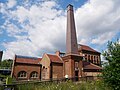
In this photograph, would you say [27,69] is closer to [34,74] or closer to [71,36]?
[34,74]

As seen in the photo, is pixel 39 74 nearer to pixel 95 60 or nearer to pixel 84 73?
pixel 84 73

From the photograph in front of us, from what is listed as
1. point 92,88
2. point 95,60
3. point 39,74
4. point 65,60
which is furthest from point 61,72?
point 92,88

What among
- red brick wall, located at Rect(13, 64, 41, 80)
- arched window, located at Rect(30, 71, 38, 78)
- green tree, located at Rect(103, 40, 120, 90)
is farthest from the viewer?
arched window, located at Rect(30, 71, 38, 78)

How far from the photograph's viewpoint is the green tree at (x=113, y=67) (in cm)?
770

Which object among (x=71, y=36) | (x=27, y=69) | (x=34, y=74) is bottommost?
(x=34, y=74)

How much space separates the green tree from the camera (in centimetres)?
770

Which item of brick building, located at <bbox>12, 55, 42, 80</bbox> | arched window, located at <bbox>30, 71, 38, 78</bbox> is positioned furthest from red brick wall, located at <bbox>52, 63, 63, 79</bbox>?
arched window, located at <bbox>30, 71, 38, 78</bbox>

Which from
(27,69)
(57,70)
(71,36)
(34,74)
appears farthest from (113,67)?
(34,74)

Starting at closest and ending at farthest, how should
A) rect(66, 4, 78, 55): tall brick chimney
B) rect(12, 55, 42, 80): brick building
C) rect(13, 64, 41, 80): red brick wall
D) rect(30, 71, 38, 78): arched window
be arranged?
rect(13, 64, 41, 80): red brick wall, rect(12, 55, 42, 80): brick building, rect(66, 4, 78, 55): tall brick chimney, rect(30, 71, 38, 78): arched window

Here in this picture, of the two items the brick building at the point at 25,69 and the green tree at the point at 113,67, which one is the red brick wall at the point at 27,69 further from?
the green tree at the point at 113,67

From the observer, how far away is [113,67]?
26.2 feet

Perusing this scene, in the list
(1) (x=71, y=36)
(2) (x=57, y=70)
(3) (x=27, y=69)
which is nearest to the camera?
(1) (x=71, y=36)

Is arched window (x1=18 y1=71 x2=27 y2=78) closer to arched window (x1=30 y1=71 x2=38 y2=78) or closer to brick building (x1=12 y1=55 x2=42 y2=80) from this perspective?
brick building (x1=12 y1=55 x2=42 y2=80)

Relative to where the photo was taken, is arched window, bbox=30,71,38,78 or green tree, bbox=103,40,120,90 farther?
arched window, bbox=30,71,38,78
